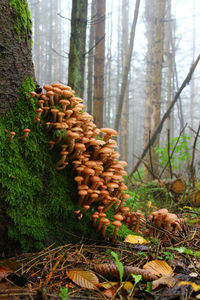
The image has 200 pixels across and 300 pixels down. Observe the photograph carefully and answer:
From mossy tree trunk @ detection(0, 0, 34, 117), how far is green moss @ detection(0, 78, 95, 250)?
10 centimetres

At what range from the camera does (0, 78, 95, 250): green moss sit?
6.83 ft

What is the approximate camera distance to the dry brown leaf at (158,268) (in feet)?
5.83

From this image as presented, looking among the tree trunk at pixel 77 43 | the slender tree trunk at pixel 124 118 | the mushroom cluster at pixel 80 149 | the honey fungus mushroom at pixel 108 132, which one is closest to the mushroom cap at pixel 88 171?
the mushroom cluster at pixel 80 149

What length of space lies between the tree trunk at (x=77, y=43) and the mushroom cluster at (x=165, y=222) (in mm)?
3510

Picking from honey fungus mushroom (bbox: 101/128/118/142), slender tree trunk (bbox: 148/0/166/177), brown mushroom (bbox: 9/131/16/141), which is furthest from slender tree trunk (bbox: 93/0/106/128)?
brown mushroom (bbox: 9/131/16/141)

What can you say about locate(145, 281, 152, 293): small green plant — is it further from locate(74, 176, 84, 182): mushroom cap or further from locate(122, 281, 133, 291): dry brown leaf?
locate(74, 176, 84, 182): mushroom cap

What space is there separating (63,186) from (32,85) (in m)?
1.19

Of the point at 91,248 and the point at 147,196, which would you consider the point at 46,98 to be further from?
the point at 147,196

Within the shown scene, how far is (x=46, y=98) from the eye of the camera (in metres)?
2.53

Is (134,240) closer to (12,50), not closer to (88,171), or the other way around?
(88,171)

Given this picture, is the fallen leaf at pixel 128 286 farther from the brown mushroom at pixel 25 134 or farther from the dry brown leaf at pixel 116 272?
the brown mushroom at pixel 25 134

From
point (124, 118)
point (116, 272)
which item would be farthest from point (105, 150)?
point (124, 118)

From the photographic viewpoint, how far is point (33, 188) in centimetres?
228

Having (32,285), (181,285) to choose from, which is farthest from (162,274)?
(32,285)
